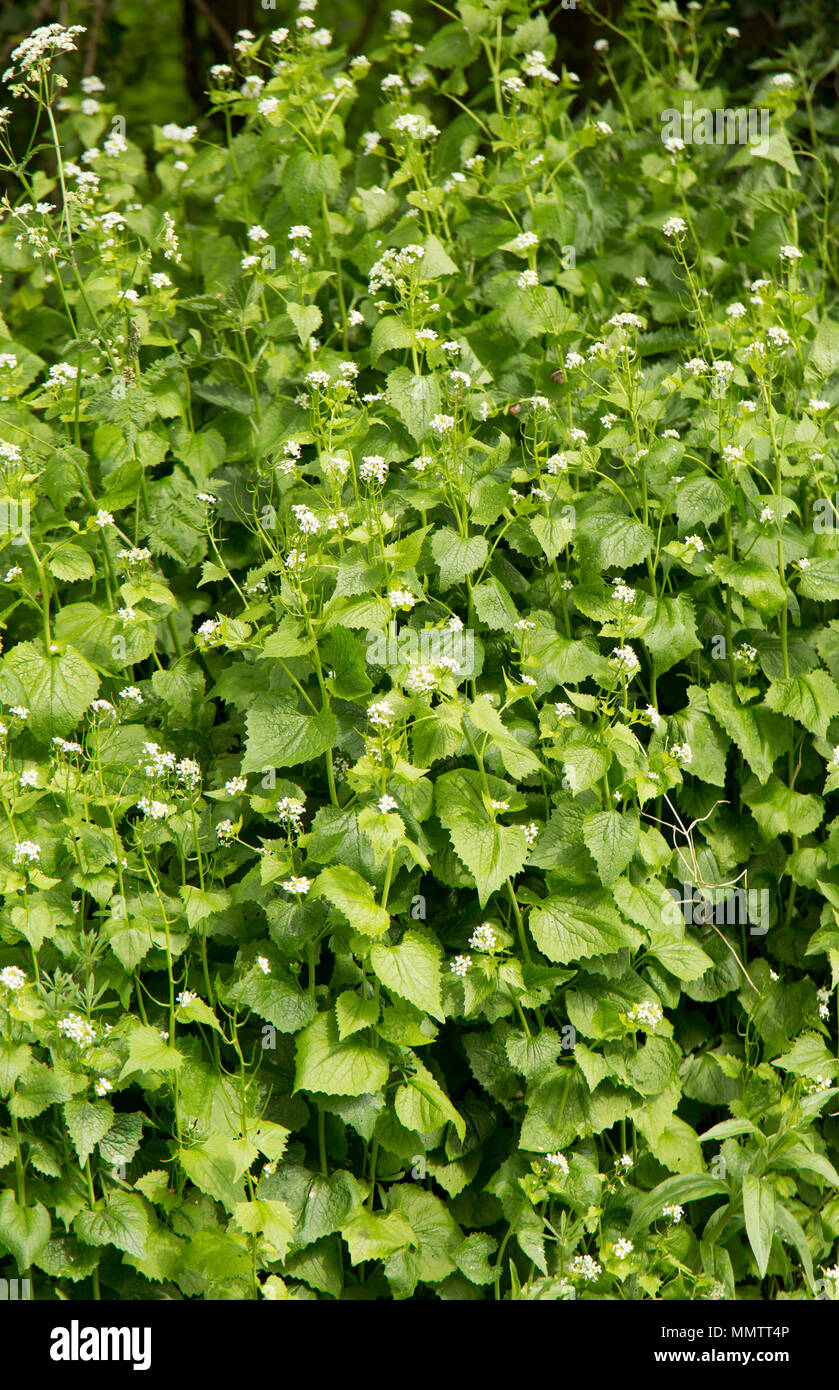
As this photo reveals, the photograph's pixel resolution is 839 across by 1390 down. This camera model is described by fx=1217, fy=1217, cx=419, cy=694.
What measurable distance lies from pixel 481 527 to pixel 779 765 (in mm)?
936

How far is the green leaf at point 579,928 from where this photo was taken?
98.6 inches

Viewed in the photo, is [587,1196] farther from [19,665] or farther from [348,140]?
[348,140]

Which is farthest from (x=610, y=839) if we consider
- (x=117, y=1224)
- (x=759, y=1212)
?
(x=117, y=1224)

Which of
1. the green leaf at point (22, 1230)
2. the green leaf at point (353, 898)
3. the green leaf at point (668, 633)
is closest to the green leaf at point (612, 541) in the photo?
the green leaf at point (668, 633)

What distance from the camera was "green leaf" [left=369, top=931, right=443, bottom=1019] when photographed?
2.31 meters

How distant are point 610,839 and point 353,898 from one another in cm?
56

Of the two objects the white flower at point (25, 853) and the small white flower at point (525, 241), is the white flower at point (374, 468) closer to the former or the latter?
the small white flower at point (525, 241)

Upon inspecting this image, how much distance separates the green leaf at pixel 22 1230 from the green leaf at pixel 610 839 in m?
1.27

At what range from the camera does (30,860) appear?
239 cm

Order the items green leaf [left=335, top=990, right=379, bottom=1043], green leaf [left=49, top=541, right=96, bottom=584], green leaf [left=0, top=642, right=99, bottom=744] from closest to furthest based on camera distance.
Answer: green leaf [left=335, top=990, right=379, bottom=1043]
green leaf [left=0, top=642, right=99, bottom=744]
green leaf [left=49, top=541, right=96, bottom=584]

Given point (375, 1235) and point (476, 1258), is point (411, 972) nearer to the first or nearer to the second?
point (375, 1235)

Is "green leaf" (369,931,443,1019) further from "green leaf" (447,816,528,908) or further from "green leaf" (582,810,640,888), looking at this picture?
"green leaf" (582,810,640,888)

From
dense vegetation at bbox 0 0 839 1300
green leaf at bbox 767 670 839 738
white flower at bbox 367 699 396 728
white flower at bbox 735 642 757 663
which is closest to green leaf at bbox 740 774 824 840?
dense vegetation at bbox 0 0 839 1300

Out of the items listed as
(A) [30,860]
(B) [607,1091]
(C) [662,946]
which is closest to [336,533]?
(A) [30,860]
